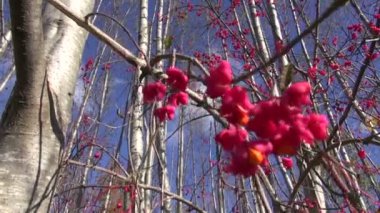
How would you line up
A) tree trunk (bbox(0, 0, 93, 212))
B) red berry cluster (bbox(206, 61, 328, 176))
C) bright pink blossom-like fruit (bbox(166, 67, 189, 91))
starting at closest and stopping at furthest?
red berry cluster (bbox(206, 61, 328, 176))
bright pink blossom-like fruit (bbox(166, 67, 189, 91))
tree trunk (bbox(0, 0, 93, 212))

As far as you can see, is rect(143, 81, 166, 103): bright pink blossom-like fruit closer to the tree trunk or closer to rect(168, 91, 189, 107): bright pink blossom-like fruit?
rect(168, 91, 189, 107): bright pink blossom-like fruit

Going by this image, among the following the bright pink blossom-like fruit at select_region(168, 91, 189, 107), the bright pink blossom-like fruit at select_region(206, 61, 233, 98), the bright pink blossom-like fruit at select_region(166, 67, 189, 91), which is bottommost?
the bright pink blossom-like fruit at select_region(206, 61, 233, 98)

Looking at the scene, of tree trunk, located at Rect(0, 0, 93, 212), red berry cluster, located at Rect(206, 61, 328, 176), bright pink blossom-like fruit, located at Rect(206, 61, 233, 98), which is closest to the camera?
red berry cluster, located at Rect(206, 61, 328, 176)

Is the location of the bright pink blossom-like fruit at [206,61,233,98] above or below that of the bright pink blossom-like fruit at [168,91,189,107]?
below

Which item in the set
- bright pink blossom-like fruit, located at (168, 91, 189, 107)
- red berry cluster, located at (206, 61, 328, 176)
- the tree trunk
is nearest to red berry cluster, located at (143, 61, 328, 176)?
red berry cluster, located at (206, 61, 328, 176)

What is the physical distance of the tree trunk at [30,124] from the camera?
1.10 meters

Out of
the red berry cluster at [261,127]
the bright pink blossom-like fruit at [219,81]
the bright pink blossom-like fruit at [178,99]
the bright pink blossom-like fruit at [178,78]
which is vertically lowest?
the red berry cluster at [261,127]

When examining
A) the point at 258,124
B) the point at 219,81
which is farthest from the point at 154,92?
the point at 258,124

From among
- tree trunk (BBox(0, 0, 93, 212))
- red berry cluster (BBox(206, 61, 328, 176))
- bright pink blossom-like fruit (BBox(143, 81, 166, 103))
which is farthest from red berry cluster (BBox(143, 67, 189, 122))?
tree trunk (BBox(0, 0, 93, 212))

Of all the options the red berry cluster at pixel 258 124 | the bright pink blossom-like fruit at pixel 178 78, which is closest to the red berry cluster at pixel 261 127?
the red berry cluster at pixel 258 124

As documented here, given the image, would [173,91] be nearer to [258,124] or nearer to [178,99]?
[178,99]

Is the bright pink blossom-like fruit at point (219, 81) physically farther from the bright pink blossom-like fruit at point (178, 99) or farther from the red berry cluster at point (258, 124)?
the bright pink blossom-like fruit at point (178, 99)

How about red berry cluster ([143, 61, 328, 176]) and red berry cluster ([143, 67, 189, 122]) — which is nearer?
red berry cluster ([143, 61, 328, 176])

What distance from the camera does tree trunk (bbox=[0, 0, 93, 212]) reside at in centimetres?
110
